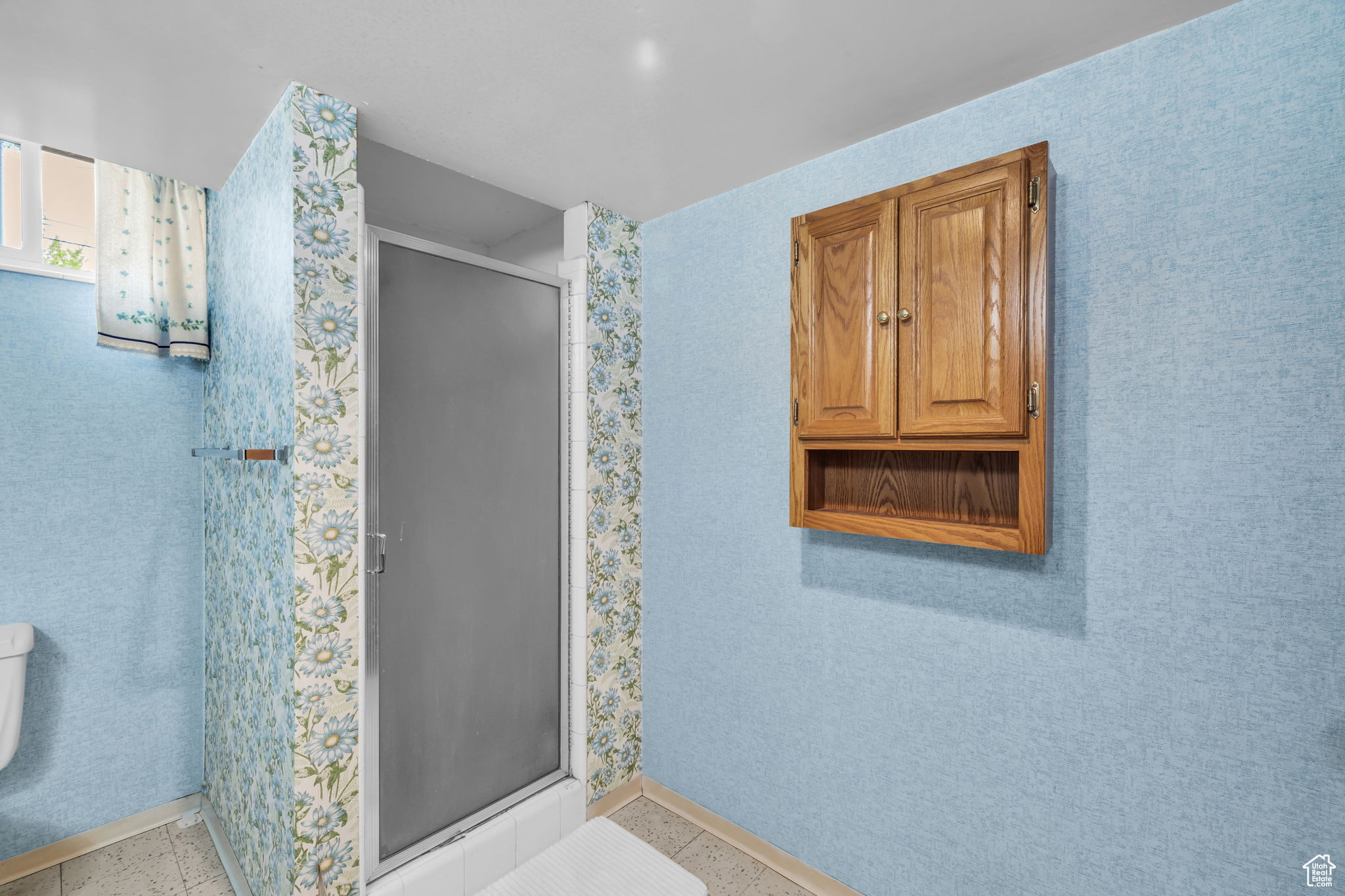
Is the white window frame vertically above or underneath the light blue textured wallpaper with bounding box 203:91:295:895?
above

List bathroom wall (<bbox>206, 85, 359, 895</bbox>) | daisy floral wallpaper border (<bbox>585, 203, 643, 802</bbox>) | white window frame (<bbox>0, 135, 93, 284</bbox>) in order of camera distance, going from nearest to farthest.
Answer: bathroom wall (<bbox>206, 85, 359, 895</bbox>) < white window frame (<bbox>0, 135, 93, 284</bbox>) < daisy floral wallpaper border (<bbox>585, 203, 643, 802</bbox>)

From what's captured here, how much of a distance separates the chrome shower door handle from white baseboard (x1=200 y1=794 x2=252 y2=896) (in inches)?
40.8

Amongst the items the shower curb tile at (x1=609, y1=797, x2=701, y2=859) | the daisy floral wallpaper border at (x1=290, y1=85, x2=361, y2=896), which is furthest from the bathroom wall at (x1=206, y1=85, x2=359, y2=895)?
the shower curb tile at (x1=609, y1=797, x2=701, y2=859)

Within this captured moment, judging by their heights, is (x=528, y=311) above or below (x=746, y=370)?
above

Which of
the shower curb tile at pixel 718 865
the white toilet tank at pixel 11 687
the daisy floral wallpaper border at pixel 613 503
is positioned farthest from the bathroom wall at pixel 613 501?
the white toilet tank at pixel 11 687

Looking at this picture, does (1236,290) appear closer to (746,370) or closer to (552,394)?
(746,370)

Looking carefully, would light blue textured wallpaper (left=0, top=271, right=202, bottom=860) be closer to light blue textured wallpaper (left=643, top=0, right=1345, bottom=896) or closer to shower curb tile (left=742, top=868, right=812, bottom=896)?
shower curb tile (left=742, top=868, right=812, bottom=896)

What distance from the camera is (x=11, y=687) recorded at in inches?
67.9

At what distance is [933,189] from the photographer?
1375 millimetres

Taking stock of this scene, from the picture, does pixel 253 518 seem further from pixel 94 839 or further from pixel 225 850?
pixel 94 839

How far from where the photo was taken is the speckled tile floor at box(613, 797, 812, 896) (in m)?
1.81

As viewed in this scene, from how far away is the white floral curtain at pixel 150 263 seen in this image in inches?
75.5

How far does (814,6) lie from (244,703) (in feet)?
7.84

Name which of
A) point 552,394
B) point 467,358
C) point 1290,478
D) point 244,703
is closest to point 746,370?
point 552,394
